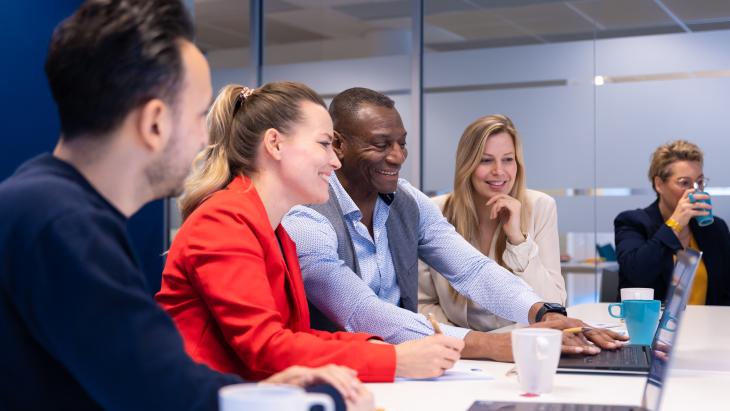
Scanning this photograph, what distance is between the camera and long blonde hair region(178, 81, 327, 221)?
1.83 metres

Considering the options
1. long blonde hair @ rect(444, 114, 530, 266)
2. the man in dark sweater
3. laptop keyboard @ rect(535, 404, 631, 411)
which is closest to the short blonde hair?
long blonde hair @ rect(444, 114, 530, 266)

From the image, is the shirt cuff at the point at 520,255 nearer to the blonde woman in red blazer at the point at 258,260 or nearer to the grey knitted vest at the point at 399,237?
the grey knitted vest at the point at 399,237

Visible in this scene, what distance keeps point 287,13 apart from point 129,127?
4.79 metres

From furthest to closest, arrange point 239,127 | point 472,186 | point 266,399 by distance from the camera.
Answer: point 472,186 → point 239,127 → point 266,399

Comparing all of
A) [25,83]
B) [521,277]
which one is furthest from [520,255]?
[25,83]

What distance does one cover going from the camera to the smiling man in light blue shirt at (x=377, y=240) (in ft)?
6.68

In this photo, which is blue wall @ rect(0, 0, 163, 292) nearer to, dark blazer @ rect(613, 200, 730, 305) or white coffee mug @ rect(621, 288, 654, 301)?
dark blazer @ rect(613, 200, 730, 305)

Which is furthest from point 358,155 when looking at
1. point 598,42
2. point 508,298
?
point 598,42

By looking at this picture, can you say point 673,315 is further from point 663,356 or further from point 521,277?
point 521,277

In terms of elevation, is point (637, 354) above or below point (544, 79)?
below

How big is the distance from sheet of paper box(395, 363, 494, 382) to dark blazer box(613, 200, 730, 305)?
211 cm

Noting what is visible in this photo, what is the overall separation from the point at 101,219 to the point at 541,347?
2.62 feet

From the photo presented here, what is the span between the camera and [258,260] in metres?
1.53

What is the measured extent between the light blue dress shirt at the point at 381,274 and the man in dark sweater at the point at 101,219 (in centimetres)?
98
